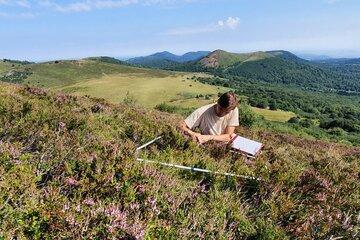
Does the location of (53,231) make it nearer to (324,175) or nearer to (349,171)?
(324,175)

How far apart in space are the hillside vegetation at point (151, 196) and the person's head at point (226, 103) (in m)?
2.24

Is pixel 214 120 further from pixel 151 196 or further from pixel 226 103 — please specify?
pixel 151 196

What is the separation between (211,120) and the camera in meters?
9.09

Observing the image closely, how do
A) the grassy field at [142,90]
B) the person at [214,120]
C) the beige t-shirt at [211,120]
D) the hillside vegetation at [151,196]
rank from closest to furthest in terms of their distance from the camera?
the hillside vegetation at [151,196] < the person at [214,120] < the beige t-shirt at [211,120] < the grassy field at [142,90]

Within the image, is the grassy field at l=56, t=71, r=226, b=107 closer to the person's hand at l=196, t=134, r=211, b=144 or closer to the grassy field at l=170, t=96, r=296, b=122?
the grassy field at l=170, t=96, r=296, b=122

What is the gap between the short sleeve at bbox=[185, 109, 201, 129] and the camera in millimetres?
8961

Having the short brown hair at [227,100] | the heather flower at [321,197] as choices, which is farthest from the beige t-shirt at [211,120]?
the heather flower at [321,197]

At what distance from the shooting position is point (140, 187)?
14.2 feet

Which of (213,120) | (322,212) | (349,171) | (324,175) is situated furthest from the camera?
(213,120)

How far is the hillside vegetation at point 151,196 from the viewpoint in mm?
3389

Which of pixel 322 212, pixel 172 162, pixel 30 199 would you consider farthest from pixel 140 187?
pixel 322 212

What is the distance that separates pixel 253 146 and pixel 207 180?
2.05 metres

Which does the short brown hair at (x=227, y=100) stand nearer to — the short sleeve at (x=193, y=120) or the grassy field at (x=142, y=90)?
the short sleeve at (x=193, y=120)

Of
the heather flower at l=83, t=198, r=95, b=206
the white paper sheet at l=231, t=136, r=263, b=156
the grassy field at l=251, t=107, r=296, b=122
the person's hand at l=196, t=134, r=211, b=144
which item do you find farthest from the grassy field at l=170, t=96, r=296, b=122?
the heather flower at l=83, t=198, r=95, b=206
